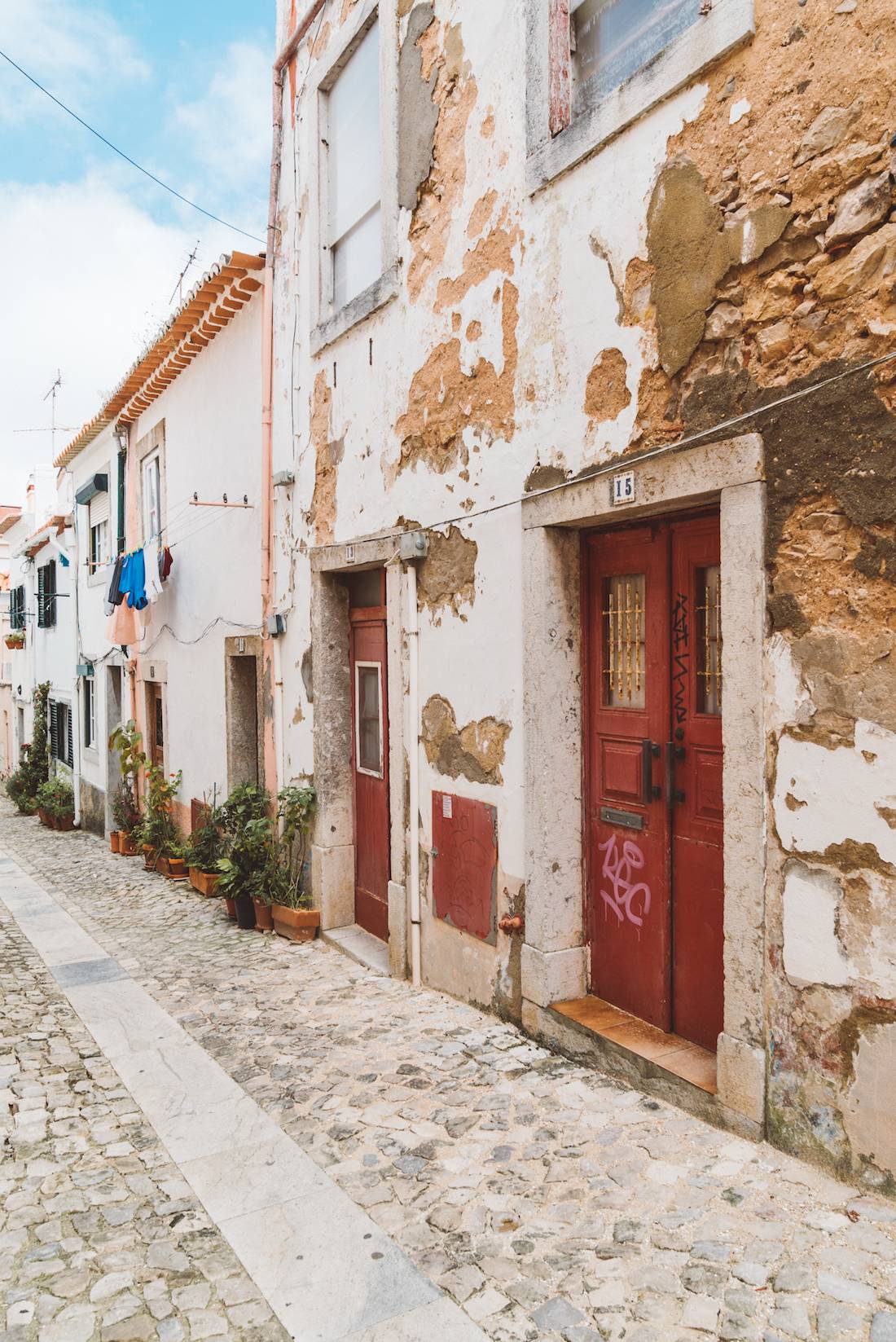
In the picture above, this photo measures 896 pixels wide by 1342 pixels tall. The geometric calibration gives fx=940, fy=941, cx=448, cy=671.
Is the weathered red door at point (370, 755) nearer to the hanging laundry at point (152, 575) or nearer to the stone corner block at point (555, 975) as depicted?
the stone corner block at point (555, 975)

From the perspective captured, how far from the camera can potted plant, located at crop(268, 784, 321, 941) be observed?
700 centimetres

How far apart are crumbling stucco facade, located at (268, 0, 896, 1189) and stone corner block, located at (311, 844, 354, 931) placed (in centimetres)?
117

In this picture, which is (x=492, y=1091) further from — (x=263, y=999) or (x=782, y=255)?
(x=782, y=255)

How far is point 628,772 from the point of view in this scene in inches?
169

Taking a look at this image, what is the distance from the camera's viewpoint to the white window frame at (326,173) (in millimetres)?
5746

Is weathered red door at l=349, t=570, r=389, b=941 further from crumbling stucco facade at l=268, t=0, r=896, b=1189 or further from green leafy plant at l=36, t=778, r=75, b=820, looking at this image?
green leafy plant at l=36, t=778, r=75, b=820

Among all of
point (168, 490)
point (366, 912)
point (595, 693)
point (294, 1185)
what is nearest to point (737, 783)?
point (595, 693)

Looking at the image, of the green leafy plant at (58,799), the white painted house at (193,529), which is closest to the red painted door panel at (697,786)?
the white painted house at (193,529)

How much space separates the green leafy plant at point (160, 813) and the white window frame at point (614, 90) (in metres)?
8.13

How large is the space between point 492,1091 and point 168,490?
864 cm

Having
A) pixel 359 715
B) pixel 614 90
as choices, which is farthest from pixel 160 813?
pixel 614 90

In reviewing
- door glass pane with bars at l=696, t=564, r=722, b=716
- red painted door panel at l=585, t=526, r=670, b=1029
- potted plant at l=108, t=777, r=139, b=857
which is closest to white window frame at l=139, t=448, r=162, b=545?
potted plant at l=108, t=777, r=139, b=857

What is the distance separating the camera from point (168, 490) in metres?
11.0

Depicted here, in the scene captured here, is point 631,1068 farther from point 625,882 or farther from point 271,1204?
point 271,1204
